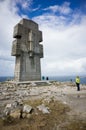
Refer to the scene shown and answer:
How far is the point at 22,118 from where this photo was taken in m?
6.10

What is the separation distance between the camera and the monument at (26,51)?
68.1 feet

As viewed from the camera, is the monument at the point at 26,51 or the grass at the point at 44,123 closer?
the grass at the point at 44,123

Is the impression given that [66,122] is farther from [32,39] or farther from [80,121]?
[32,39]

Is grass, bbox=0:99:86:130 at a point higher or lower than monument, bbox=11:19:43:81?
lower

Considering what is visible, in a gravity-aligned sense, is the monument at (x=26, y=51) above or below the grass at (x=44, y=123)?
above

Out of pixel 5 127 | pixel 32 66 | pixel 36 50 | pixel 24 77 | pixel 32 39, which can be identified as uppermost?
pixel 32 39

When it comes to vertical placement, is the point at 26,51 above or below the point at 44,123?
above

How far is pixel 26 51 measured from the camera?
70.7ft

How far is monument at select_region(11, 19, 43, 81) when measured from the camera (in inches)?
818

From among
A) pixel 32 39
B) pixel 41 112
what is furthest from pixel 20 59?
pixel 41 112

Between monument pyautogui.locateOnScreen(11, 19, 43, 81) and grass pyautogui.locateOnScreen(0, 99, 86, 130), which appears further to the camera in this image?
monument pyautogui.locateOnScreen(11, 19, 43, 81)

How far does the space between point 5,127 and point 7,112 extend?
44.4 inches

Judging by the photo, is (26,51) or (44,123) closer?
(44,123)

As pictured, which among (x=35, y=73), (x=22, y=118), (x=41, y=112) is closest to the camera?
(x=22, y=118)
